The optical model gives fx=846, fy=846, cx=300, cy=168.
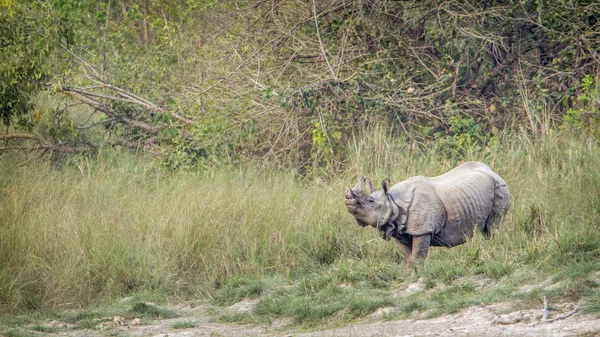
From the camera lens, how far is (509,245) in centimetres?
714

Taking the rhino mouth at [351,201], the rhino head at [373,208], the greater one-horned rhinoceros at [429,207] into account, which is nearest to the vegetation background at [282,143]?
the greater one-horned rhinoceros at [429,207]

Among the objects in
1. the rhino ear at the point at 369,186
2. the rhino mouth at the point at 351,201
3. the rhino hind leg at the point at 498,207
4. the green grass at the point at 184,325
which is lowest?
the green grass at the point at 184,325

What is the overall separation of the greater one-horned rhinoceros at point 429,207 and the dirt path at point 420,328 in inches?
41.6

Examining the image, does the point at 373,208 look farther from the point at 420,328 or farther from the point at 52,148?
the point at 52,148

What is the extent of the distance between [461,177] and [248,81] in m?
5.27

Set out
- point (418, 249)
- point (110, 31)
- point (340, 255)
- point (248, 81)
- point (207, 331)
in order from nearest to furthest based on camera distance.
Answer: point (207, 331) → point (418, 249) → point (340, 255) → point (248, 81) → point (110, 31)

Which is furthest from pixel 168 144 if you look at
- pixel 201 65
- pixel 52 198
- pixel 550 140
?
pixel 550 140

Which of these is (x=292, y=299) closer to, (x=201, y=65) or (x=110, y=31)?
(x=201, y=65)

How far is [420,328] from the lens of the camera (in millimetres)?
5723

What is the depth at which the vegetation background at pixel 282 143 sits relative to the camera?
7762 mm

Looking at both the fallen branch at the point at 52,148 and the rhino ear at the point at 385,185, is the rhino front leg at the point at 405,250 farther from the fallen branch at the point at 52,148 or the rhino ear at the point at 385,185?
the fallen branch at the point at 52,148

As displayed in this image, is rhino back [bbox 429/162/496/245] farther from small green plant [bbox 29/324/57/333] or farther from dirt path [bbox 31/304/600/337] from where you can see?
small green plant [bbox 29/324/57/333]

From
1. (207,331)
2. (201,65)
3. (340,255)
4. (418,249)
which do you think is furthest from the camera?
(201,65)

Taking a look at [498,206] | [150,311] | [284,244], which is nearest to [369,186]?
[498,206]
